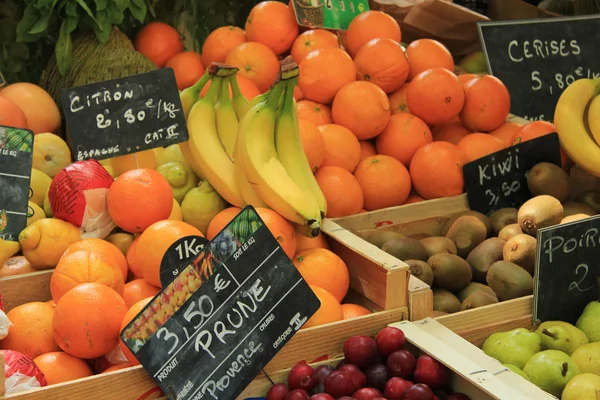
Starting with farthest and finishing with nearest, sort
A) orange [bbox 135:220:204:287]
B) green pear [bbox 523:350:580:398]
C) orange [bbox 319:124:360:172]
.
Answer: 1. orange [bbox 319:124:360:172]
2. orange [bbox 135:220:204:287]
3. green pear [bbox 523:350:580:398]

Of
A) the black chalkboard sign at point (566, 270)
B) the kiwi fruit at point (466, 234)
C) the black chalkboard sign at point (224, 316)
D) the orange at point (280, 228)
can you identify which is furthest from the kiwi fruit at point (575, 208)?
the black chalkboard sign at point (224, 316)

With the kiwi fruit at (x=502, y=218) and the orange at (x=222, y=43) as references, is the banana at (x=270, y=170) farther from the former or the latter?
the orange at (x=222, y=43)

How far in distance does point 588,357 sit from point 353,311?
45 centimetres

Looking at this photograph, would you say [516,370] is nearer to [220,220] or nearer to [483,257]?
[483,257]

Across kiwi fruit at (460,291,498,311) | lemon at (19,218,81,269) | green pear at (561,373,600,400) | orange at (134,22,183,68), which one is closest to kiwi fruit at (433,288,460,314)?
kiwi fruit at (460,291,498,311)

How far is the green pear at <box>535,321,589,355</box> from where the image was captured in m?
1.54

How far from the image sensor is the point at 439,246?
1.88 meters

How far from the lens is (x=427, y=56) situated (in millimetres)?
2414

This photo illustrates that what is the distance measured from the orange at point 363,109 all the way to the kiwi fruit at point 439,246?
0.44 metres

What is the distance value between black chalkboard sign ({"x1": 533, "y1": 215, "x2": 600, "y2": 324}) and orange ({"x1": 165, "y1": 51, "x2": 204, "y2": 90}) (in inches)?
54.2

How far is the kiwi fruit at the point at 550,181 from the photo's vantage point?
6.82 feet

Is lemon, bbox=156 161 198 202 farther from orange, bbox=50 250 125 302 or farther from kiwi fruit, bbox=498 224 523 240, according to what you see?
kiwi fruit, bbox=498 224 523 240

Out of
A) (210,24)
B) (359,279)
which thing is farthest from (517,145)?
(210,24)

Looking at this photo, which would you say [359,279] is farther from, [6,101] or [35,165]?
[6,101]
